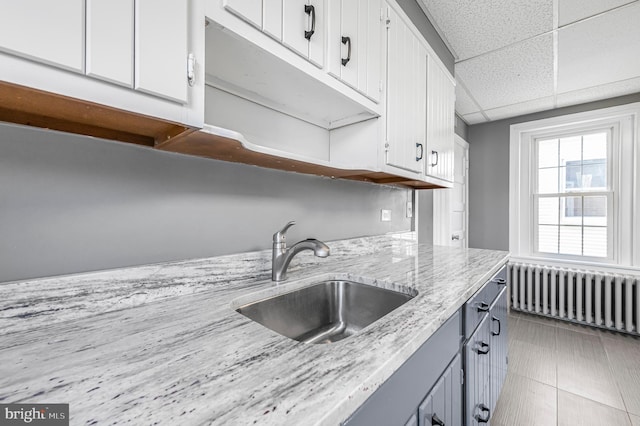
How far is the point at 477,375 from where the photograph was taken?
1.06 m

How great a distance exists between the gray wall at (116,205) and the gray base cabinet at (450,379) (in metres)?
0.69

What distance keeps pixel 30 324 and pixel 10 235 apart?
0.68 ft

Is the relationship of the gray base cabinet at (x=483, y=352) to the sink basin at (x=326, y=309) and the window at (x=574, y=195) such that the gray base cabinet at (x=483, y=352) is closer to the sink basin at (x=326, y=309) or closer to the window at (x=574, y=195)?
the sink basin at (x=326, y=309)

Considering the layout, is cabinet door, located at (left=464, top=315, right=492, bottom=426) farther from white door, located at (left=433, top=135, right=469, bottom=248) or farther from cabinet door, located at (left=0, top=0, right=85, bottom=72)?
white door, located at (left=433, top=135, right=469, bottom=248)

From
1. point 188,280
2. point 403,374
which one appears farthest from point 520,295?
point 188,280

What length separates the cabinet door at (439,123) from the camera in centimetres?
173

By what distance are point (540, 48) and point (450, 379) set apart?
8.42ft

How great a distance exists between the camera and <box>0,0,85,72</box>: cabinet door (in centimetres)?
41

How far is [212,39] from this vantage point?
2.42 ft

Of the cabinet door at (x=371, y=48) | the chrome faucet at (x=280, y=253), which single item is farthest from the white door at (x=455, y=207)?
the chrome faucet at (x=280, y=253)

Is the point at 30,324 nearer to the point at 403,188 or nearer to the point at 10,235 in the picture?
the point at 10,235

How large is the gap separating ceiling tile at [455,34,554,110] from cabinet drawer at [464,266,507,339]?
74.5 inches

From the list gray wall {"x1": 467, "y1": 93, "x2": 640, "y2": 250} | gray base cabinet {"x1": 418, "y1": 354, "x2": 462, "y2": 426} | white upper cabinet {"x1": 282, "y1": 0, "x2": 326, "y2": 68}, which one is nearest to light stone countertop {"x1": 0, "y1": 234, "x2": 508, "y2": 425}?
gray base cabinet {"x1": 418, "y1": 354, "x2": 462, "y2": 426}

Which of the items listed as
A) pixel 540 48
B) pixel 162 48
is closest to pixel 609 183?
pixel 540 48
